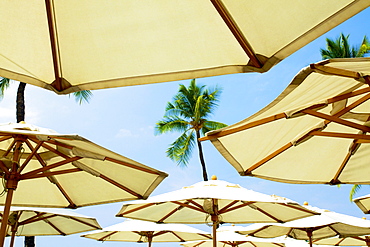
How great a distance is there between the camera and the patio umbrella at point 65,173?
379cm

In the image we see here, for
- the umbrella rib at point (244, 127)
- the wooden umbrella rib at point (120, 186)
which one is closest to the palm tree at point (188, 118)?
the wooden umbrella rib at point (120, 186)

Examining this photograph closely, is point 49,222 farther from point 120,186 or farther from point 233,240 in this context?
point 233,240

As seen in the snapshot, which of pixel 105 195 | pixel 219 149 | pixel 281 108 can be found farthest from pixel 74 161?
pixel 281 108

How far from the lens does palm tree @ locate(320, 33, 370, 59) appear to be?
2155 cm

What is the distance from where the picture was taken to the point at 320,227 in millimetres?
8211

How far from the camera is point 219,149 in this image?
385 cm

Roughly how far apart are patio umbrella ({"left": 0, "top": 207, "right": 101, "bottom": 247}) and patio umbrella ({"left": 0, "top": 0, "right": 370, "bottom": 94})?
4855 mm

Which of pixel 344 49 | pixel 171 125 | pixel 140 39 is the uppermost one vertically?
pixel 344 49

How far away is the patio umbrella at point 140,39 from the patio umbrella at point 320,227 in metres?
5.32

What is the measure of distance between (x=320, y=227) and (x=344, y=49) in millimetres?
17269

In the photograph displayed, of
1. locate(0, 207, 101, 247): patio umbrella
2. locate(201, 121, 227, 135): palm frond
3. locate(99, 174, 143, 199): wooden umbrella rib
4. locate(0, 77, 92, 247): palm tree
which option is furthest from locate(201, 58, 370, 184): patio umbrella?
locate(201, 121, 227, 135): palm frond

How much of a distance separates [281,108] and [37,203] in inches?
159

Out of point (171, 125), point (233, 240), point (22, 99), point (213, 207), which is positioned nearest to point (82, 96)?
point (22, 99)

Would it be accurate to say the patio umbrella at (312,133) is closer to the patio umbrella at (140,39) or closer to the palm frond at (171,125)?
the patio umbrella at (140,39)
